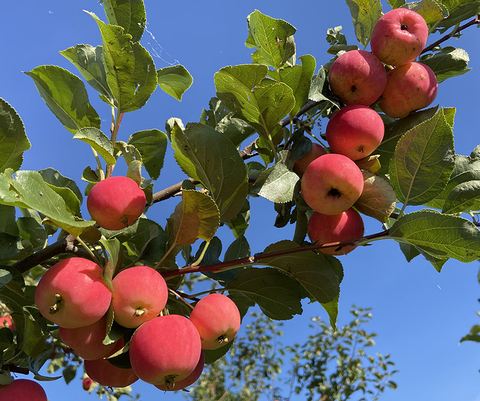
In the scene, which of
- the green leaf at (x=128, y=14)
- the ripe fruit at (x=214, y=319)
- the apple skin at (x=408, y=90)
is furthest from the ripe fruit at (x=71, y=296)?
the apple skin at (x=408, y=90)

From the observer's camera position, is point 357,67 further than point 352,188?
Yes

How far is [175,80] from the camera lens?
159 cm

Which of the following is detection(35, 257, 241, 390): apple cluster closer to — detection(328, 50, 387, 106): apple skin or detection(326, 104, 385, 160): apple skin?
detection(326, 104, 385, 160): apple skin

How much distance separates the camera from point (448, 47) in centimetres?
154

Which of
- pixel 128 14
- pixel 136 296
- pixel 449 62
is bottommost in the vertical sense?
pixel 136 296

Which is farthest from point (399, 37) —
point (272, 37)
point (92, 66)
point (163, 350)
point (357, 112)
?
point (163, 350)

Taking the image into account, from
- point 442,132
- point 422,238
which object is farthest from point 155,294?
point 442,132

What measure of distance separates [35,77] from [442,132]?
124cm

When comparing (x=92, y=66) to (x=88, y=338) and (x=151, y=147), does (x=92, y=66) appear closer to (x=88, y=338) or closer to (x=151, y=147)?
(x=151, y=147)

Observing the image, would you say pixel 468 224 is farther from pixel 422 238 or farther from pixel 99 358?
pixel 99 358

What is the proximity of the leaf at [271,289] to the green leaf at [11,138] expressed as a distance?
74cm

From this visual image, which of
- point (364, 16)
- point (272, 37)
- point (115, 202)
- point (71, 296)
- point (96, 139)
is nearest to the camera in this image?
point (71, 296)

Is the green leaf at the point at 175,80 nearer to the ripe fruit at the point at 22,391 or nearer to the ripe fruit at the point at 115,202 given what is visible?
the ripe fruit at the point at 115,202

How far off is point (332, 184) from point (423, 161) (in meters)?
0.31
